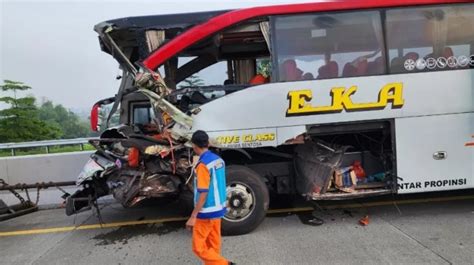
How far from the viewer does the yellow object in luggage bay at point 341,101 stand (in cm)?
572

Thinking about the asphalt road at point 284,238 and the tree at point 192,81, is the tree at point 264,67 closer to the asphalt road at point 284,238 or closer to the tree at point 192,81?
the tree at point 192,81

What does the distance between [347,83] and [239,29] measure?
1538 millimetres

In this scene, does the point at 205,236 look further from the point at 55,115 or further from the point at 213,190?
the point at 55,115

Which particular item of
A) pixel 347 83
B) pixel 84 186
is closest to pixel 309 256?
pixel 347 83

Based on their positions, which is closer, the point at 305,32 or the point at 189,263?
the point at 189,263

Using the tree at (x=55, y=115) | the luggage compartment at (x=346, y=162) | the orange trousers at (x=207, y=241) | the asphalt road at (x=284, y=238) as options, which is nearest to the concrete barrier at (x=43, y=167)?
the asphalt road at (x=284, y=238)

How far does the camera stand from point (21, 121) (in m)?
19.1

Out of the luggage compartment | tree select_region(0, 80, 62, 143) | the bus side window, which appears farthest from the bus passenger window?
tree select_region(0, 80, 62, 143)

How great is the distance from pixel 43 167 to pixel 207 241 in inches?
249

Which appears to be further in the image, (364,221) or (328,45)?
(364,221)

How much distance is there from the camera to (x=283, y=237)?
221 inches

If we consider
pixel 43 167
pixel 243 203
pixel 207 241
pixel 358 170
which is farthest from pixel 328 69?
pixel 43 167

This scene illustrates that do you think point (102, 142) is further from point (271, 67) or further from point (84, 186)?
point (271, 67)

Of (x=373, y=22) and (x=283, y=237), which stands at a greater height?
(x=373, y=22)
